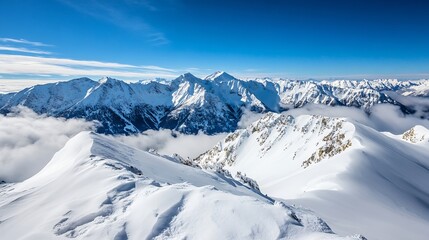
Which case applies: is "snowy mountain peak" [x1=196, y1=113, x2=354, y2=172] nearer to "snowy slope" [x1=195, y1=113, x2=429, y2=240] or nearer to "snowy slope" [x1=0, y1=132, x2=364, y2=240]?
"snowy slope" [x1=195, y1=113, x2=429, y2=240]

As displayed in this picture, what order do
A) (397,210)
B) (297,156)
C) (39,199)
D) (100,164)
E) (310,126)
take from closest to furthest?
1. (39,199)
2. (100,164)
3. (397,210)
4. (297,156)
5. (310,126)

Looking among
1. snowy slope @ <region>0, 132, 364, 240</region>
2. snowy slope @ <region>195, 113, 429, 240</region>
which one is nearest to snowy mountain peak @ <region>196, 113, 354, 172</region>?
snowy slope @ <region>195, 113, 429, 240</region>

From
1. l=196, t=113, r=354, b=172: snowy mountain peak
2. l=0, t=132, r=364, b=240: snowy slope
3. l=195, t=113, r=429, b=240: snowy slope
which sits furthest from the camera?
l=196, t=113, r=354, b=172: snowy mountain peak

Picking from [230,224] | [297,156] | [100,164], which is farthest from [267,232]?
[297,156]

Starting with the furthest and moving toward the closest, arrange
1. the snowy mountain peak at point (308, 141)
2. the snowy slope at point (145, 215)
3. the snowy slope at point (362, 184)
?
the snowy mountain peak at point (308, 141)
the snowy slope at point (362, 184)
the snowy slope at point (145, 215)

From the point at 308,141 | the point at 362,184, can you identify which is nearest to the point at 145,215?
the point at 362,184

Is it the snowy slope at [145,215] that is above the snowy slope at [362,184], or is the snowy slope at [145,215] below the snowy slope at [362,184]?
above


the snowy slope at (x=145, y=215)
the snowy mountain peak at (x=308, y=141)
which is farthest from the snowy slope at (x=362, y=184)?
the snowy slope at (x=145, y=215)

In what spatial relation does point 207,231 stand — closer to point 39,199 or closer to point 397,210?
point 39,199

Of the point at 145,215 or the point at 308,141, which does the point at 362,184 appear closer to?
the point at 145,215

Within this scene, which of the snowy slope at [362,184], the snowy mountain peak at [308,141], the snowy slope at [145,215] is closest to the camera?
the snowy slope at [145,215]

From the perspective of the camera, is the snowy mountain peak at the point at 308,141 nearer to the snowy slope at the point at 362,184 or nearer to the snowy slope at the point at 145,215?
the snowy slope at the point at 362,184
